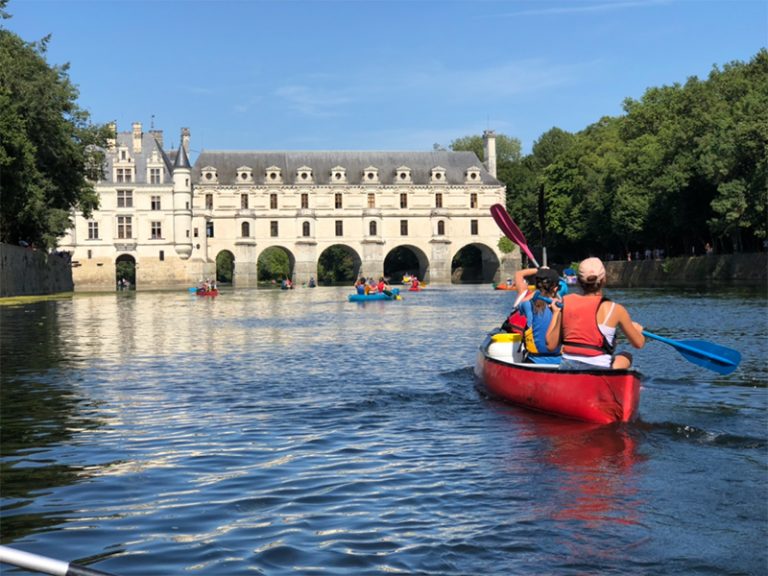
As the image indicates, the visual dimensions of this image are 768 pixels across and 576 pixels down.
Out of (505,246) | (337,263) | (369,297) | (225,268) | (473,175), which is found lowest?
(369,297)

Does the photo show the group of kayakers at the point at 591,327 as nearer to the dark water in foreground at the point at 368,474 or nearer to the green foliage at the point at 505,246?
the dark water in foreground at the point at 368,474

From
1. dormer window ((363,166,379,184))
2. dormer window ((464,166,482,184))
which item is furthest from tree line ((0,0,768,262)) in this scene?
dormer window ((363,166,379,184))

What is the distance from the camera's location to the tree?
45156mm

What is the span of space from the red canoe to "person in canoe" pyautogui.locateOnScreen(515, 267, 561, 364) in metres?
0.42

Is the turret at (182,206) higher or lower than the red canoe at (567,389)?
higher

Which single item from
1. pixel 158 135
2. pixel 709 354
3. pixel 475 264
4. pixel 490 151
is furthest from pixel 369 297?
pixel 475 264

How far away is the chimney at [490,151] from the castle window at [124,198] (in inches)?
1525

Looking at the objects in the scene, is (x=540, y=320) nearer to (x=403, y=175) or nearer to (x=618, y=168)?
(x=618, y=168)

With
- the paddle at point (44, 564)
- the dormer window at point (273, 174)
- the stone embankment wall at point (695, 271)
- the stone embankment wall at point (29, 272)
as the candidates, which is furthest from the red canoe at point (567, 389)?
the dormer window at point (273, 174)

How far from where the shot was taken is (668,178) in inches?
2638

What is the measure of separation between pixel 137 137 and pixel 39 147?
45.8 metres

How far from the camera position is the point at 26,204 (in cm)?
4928

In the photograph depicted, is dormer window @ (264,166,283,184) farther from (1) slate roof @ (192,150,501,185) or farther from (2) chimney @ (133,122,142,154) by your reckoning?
(2) chimney @ (133,122,142,154)

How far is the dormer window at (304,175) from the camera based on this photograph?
108m
